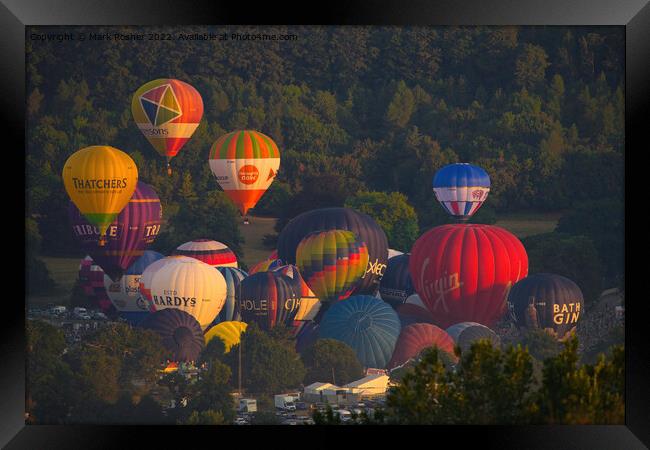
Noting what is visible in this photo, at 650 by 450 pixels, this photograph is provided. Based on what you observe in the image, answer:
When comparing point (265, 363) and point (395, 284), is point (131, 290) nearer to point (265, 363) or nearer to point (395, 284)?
point (265, 363)

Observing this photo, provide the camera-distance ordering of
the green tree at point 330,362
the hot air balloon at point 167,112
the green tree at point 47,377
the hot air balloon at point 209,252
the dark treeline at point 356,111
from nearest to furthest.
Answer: the green tree at point 47,377, the green tree at point 330,362, the hot air balloon at point 209,252, the hot air balloon at point 167,112, the dark treeline at point 356,111

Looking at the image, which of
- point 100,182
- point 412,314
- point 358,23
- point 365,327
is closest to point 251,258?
point 412,314

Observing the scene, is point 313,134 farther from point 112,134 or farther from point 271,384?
point 271,384

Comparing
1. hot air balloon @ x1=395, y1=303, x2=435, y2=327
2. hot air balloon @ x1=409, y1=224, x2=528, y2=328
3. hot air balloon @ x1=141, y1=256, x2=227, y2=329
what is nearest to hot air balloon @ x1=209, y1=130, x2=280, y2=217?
hot air balloon @ x1=141, y1=256, x2=227, y2=329

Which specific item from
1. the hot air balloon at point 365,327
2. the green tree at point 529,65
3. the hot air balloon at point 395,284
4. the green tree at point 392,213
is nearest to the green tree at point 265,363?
the hot air balloon at point 365,327

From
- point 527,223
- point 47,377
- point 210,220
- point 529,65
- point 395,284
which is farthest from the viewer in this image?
point 529,65

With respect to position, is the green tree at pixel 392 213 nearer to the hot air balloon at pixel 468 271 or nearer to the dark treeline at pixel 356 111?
the dark treeline at pixel 356 111

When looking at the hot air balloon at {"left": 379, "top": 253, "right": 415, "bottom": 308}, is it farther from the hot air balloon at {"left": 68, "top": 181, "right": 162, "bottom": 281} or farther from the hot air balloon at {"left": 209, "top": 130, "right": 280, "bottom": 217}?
the hot air balloon at {"left": 68, "top": 181, "right": 162, "bottom": 281}
